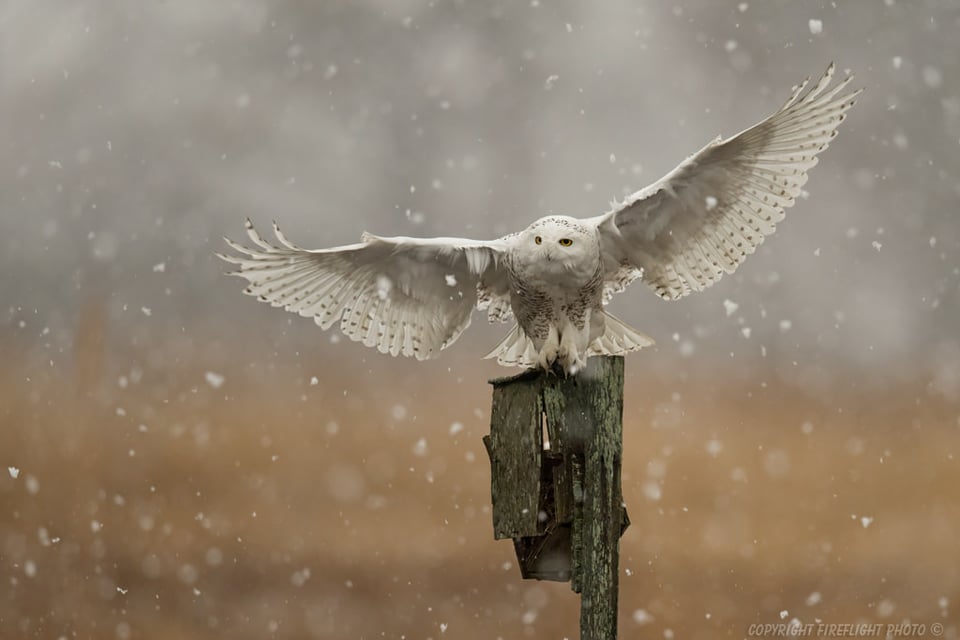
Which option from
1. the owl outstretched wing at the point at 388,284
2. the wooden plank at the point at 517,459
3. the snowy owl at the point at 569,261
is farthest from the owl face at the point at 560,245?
the wooden plank at the point at 517,459

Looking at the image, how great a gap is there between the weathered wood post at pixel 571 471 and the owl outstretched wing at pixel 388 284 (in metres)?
0.48

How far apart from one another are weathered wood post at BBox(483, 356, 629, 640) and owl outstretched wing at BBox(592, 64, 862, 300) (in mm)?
507

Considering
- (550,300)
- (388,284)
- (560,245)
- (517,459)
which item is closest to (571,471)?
(517,459)

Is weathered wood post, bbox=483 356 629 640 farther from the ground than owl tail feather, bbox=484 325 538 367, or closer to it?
closer to it

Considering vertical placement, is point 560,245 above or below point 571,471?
above

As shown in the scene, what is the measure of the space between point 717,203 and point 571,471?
92cm

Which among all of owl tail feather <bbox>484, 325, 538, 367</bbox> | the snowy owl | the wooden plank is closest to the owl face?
the snowy owl

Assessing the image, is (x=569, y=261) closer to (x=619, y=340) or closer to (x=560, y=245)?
(x=560, y=245)

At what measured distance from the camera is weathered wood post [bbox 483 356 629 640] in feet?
8.99

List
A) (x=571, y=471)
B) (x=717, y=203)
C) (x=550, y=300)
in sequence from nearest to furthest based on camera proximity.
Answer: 1. (x=571, y=471)
2. (x=550, y=300)
3. (x=717, y=203)

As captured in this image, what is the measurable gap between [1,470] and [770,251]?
11.2ft

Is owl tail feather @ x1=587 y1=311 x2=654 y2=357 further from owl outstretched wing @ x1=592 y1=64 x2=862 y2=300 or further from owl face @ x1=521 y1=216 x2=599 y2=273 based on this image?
owl face @ x1=521 y1=216 x2=599 y2=273

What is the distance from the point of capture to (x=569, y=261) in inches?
113

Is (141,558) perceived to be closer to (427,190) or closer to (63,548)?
(63,548)
